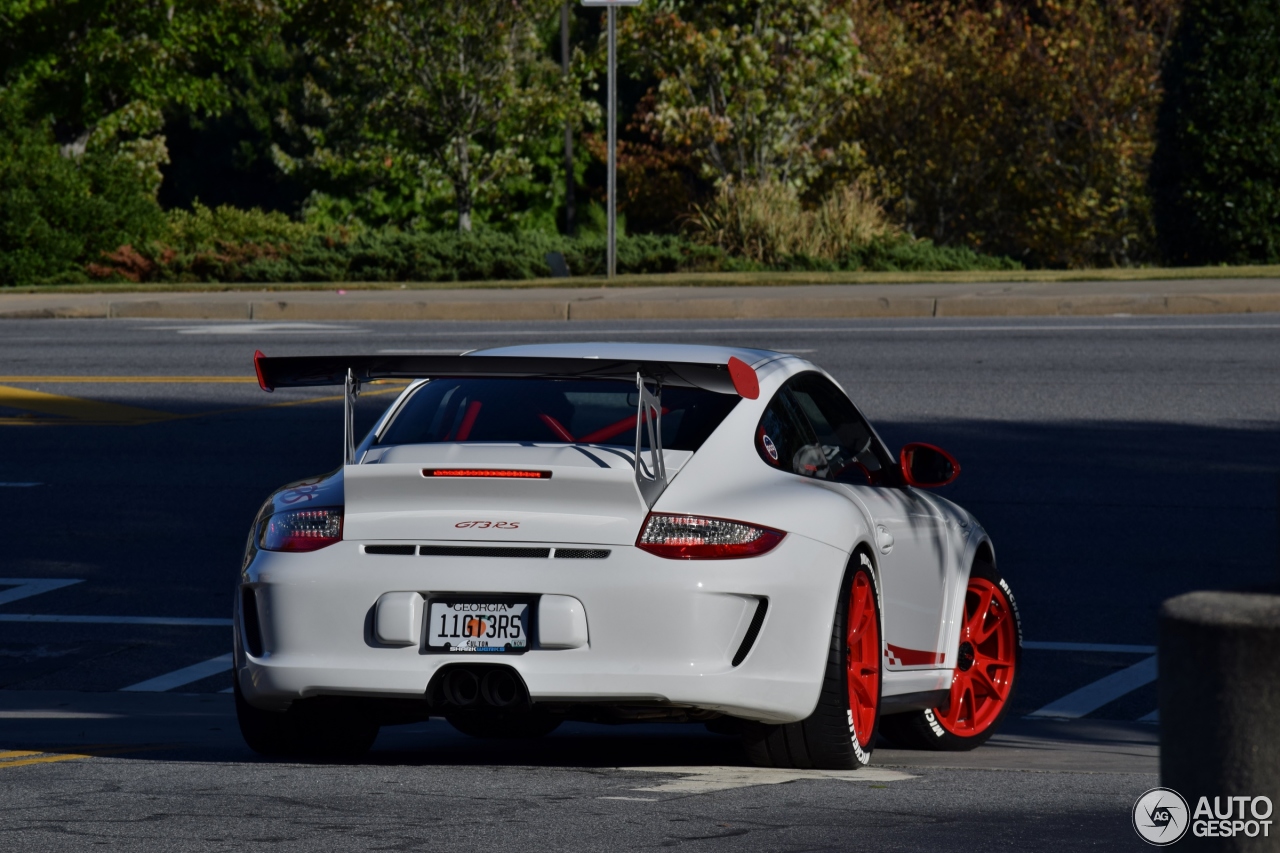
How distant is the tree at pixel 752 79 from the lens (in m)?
35.2

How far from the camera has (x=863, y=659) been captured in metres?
6.11

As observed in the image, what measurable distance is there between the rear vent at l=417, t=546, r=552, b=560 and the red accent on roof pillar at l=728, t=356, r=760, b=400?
0.80 metres

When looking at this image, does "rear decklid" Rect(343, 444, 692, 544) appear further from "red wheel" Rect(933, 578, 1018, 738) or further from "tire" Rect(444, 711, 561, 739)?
"red wheel" Rect(933, 578, 1018, 738)

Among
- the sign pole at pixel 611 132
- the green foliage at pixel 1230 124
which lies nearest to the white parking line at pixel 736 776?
the sign pole at pixel 611 132

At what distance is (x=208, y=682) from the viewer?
840 centimetres

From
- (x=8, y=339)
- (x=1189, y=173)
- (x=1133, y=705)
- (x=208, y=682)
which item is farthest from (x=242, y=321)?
(x=1133, y=705)

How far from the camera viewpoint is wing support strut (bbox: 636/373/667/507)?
5.63 metres

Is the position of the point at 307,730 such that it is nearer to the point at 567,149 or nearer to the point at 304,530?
the point at 304,530

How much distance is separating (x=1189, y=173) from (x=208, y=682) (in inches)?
898

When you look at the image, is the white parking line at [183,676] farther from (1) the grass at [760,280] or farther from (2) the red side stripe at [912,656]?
(1) the grass at [760,280]

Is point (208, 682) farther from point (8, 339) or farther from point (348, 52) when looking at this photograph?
point (348, 52)

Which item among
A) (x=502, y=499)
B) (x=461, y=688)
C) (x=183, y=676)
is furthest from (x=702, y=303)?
(x=461, y=688)

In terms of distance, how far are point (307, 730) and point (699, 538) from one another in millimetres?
1532

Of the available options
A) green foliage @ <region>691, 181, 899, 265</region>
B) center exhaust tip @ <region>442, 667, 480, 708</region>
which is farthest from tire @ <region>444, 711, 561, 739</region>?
green foliage @ <region>691, 181, 899, 265</region>
